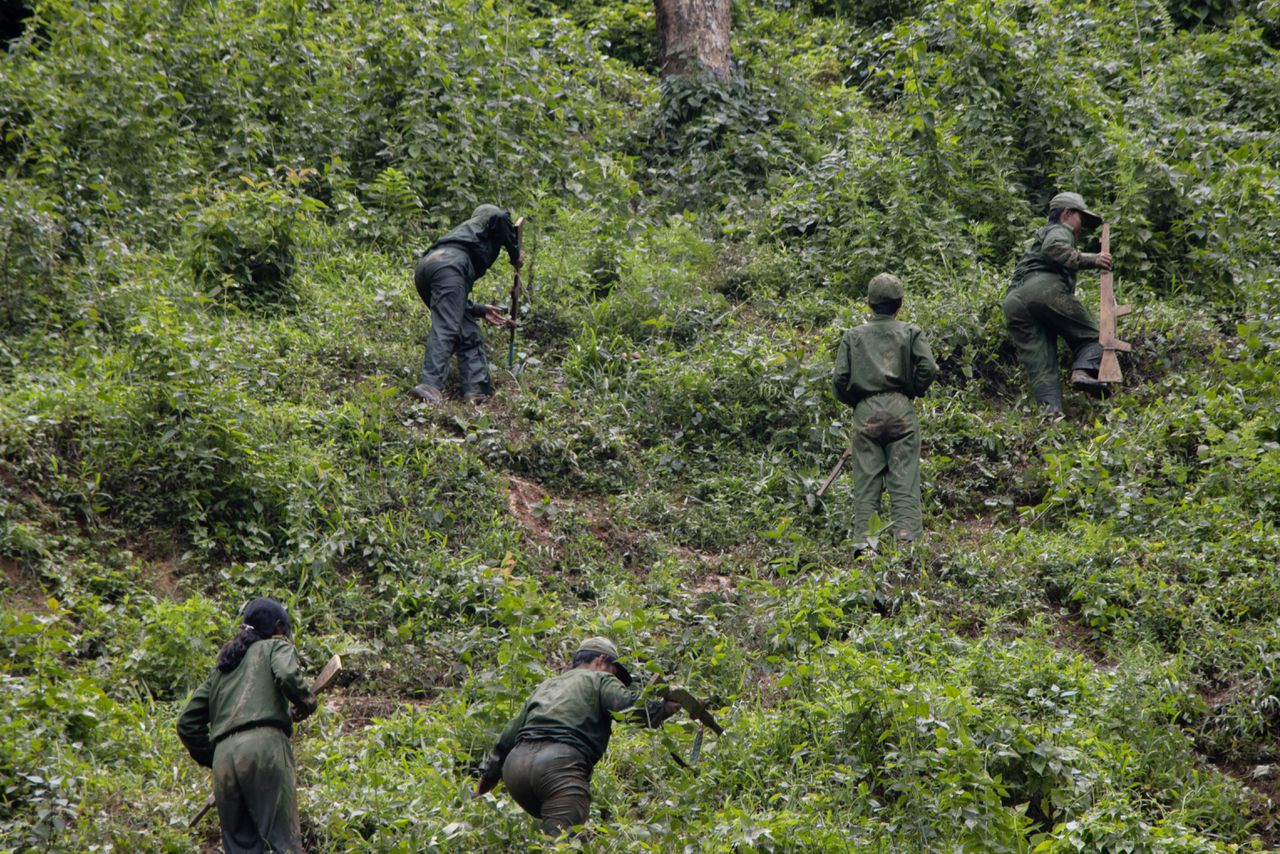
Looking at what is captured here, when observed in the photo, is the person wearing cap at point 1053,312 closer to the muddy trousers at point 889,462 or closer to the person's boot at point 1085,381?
the person's boot at point 1085,381

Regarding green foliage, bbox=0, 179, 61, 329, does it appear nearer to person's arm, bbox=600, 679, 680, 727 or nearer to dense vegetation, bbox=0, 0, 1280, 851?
dense vegetation, bbox=0, 0, 1280, 851

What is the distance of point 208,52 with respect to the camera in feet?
43.5

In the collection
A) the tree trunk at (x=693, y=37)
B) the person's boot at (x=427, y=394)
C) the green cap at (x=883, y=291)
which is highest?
the tree trunk at (x=693, y=37)

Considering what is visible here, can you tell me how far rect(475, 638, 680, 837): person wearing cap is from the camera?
254 inches

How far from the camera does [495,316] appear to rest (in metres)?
10.9

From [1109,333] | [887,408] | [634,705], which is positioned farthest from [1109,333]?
[634,705]

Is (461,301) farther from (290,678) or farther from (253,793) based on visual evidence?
(253,793)

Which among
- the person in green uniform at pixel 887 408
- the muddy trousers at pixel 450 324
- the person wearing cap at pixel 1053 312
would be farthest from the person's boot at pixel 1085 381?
the muddy trousers at pixel 450 324

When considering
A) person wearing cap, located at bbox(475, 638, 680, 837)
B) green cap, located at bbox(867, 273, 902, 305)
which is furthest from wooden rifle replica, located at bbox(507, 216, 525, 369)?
person wearing cap, located at bbox(475, 638, 680, 837)

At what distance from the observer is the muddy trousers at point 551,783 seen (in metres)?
6.45

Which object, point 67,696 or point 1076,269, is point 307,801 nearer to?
point 67,696

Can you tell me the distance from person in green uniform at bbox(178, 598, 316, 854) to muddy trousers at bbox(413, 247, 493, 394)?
12.6 ft

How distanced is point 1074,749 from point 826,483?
2.98 metres

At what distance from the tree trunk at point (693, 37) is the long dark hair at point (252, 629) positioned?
938 centimetres
